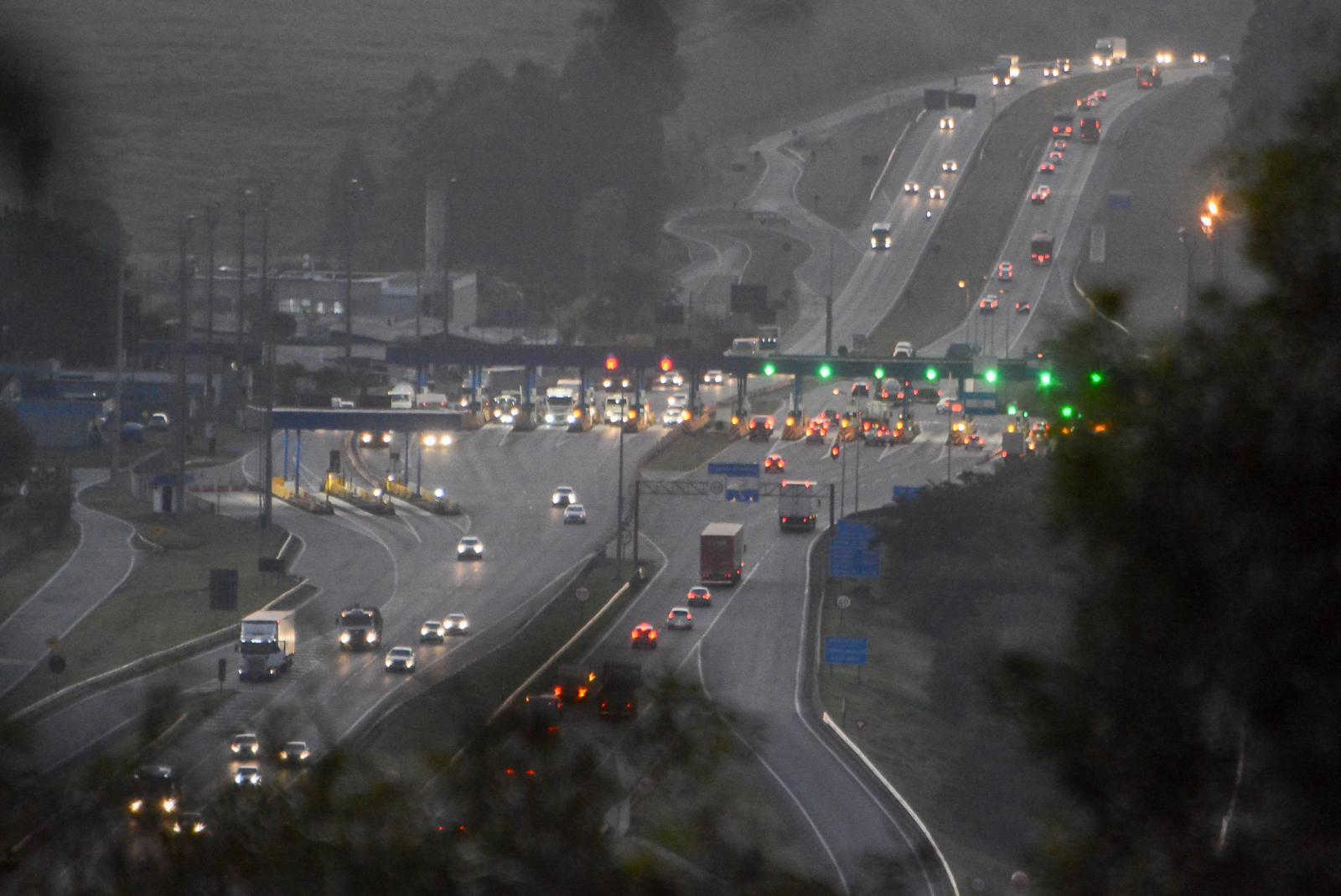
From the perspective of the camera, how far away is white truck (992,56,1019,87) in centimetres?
7125

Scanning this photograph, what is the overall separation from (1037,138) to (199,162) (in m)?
27.4

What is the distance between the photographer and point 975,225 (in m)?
53.6

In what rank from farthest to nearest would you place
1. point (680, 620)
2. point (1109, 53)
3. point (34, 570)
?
point (1109, 53)
point (680, 620)
point (34, 570)

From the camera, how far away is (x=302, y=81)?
7662 cm

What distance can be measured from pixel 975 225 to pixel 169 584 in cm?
3690

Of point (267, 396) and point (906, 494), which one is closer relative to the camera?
point (906, 494)

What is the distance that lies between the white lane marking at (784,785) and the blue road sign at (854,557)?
3.04 metres

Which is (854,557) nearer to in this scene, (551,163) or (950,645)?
(950,645)

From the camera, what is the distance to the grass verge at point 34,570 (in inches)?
671

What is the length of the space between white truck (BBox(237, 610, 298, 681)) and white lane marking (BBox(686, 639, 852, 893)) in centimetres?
262

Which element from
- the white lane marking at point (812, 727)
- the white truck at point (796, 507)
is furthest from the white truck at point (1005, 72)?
the white lane marking at point (812, 727)

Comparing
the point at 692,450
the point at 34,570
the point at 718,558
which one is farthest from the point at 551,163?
the point at 34,570

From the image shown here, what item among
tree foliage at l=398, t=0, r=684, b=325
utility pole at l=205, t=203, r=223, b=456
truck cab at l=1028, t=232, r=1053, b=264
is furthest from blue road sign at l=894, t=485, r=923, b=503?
tree foliage at l=398, t=0, r=684, b=325

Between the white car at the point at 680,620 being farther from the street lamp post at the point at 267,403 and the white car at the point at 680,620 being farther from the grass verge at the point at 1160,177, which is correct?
the grass verge at the point at 1160,177
